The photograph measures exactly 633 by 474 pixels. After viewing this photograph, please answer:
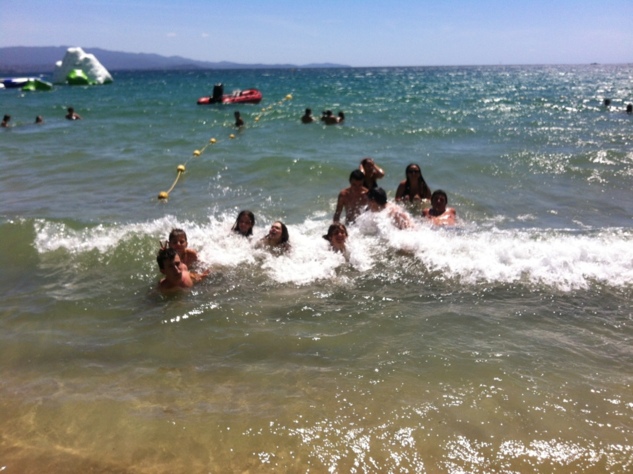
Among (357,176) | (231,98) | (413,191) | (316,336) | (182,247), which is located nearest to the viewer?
(316,336)

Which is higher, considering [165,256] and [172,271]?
[165,256]

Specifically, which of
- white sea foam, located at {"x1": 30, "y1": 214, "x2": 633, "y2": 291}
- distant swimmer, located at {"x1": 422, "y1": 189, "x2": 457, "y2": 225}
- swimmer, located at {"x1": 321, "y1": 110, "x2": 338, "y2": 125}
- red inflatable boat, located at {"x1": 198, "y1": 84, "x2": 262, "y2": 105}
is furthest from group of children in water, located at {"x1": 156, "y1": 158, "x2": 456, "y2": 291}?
red inflatable boat, located at {"x1": 198, "y1": 84, "x2": 262, "y2": 105}

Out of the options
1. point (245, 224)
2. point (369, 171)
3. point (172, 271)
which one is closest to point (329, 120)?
point (369, 171)

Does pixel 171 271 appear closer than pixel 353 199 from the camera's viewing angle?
Yes

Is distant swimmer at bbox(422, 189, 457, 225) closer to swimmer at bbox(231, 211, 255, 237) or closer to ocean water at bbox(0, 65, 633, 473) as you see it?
ocean water at bbox(0, 65, 633, 473)

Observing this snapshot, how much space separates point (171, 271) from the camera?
16.4ft

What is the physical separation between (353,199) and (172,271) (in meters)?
2.96

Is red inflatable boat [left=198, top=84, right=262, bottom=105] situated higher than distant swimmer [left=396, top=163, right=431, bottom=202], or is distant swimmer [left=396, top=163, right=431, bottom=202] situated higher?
red inflatable boat [left=198, top=84, right=262, bottom=105]

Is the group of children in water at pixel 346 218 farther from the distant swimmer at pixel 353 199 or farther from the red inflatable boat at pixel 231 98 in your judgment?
the red inflatable boat at pixel 231 98

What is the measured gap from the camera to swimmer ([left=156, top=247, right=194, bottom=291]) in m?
4.96

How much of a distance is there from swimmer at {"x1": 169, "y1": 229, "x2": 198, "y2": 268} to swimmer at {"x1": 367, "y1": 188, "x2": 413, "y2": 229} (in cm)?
246

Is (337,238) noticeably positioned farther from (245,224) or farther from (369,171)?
(369,171)

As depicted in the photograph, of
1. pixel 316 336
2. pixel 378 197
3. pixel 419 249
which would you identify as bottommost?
pixel 316 336

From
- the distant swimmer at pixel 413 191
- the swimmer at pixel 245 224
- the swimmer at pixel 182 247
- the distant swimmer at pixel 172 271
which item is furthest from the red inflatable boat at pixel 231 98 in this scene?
the distant swimmer at pixel 172 271
